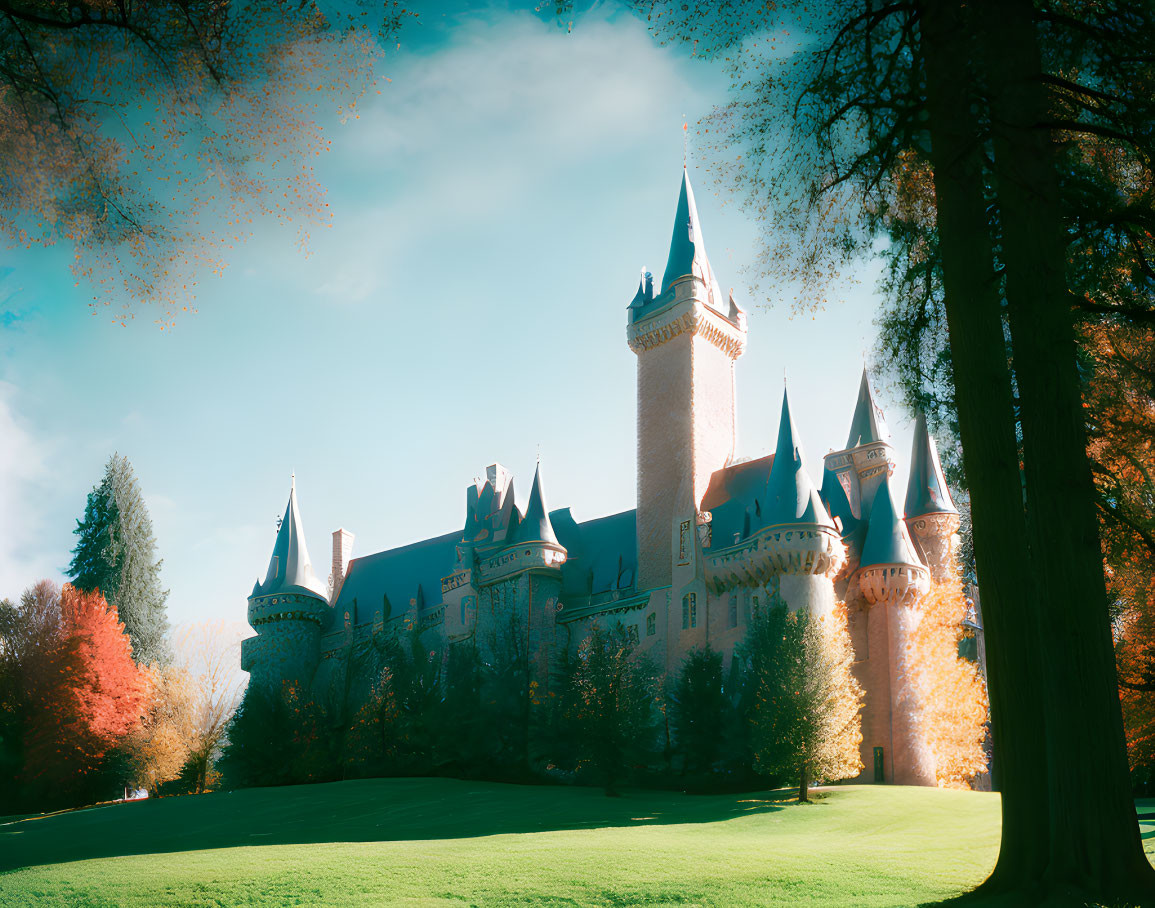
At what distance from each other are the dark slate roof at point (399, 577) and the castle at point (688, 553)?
26cm

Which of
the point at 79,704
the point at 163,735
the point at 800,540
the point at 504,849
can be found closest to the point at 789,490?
the point at 800,540

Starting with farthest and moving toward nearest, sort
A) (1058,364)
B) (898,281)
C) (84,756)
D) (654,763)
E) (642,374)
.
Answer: (642,374) < (84,756) < (654,763) < (898,281) < (1058,364)

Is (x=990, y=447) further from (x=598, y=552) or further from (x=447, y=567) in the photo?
(x=447, y=567)

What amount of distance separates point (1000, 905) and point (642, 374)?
40.4 metres

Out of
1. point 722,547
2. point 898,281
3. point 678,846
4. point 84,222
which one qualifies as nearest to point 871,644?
point 722,547

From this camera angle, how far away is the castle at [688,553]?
37656 mm

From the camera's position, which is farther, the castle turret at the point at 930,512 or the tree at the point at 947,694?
the castle turret at the point at 930,512

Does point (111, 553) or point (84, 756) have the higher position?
point (111, 553)

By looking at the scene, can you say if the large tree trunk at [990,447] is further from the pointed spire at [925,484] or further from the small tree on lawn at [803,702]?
the pointed spire at [925,484]

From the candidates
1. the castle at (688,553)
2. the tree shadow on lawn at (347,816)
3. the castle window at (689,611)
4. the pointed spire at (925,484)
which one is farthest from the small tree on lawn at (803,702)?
the pointed spire at (925,484)

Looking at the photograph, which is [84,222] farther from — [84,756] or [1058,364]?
[84,756]

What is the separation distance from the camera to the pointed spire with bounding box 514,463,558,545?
149ft

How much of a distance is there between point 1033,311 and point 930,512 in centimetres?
3397

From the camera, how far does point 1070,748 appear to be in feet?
29.6
